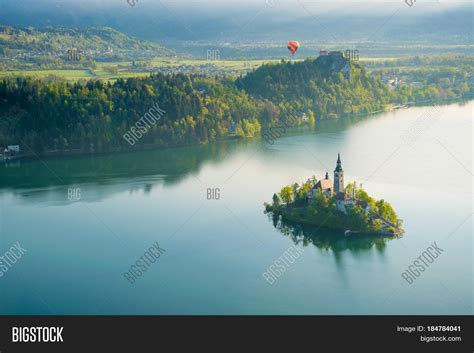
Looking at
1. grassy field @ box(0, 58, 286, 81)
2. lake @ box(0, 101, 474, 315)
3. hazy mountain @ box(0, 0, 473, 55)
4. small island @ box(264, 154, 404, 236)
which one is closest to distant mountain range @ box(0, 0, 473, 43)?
hazy mountain @ box(0, 0, 473, 55)

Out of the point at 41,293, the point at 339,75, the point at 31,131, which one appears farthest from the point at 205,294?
the point at 339,75

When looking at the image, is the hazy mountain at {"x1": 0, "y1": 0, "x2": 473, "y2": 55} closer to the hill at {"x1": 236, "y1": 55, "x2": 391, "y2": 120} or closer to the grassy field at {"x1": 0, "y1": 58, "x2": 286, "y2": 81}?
the grassy field at {"x1": 0, "y1": 58, "x2": 286, "y2": 81}

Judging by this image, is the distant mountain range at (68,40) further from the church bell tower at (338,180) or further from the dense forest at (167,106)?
the church bell tower at (338,180)

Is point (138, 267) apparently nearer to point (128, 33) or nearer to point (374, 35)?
point (128, 33)

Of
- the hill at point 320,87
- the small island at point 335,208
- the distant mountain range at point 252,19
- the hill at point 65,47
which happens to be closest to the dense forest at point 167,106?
the hill at point 320,87

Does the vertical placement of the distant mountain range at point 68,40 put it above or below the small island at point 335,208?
above

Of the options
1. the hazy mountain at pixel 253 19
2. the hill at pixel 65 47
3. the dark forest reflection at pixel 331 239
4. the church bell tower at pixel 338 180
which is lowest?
the dark forest reflection at pixel 331 239

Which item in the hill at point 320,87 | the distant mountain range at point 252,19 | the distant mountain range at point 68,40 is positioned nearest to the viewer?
the hill at point 320,87

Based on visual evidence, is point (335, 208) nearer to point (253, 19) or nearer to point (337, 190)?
point (337, 190)

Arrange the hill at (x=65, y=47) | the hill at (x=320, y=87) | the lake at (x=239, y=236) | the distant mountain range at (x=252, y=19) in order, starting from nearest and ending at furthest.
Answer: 1. the lake at (x=239, y=236)
2. the hill at (x=320, y=87)
3. the hill at (x=65, y=47)
4. the distant mountain range at (x=252, y=19)

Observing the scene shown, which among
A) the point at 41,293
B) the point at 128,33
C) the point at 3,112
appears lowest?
the point at 41,293
